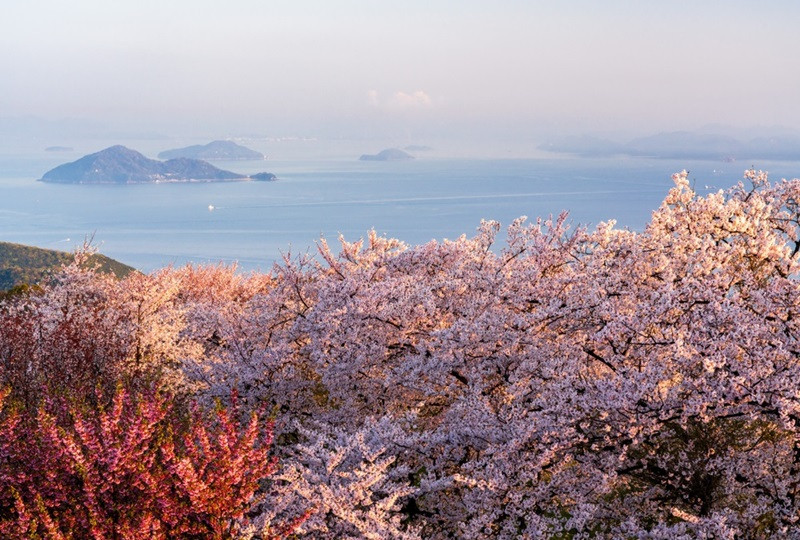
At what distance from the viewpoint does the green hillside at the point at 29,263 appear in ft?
299

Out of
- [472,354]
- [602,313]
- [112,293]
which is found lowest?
[112,293]

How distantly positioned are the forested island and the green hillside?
80577 mm

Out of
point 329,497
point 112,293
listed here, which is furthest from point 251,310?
point 112,293

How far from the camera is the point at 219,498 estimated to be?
27.7 ft

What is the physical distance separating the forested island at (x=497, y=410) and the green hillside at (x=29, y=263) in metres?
80.6

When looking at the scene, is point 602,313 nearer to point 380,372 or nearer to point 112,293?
point 380,372

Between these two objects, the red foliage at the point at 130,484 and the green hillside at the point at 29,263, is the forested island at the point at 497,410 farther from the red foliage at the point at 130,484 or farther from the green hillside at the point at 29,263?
the green hillside at the point at 29,263

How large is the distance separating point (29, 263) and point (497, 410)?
103 metres

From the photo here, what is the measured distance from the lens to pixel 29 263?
99.6m

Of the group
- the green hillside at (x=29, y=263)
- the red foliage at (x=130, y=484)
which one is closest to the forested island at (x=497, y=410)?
the red foliage at (x=130, y=484)

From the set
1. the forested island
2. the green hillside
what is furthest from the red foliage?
the green hillside

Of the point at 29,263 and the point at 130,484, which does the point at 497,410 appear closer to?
the point at 130,484

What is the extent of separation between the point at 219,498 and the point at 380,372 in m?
6.91

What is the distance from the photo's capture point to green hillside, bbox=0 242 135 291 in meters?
91.1
